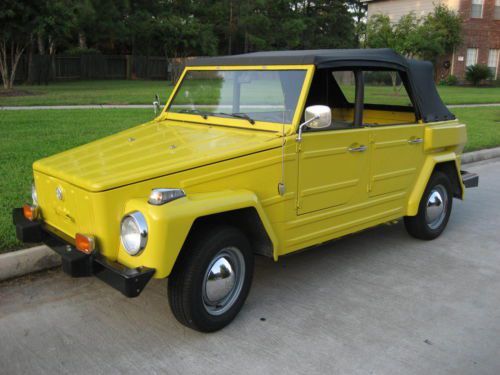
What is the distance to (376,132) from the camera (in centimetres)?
461

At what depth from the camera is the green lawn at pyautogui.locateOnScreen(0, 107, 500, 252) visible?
18.5 ft

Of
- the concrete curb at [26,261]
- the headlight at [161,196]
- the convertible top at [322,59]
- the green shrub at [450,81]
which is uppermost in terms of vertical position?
the green shrub at [450,81]

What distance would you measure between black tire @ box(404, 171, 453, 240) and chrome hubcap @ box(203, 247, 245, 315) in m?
2.47

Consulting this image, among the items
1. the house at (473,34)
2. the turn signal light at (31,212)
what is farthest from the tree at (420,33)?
the turn signal light at (31,212)

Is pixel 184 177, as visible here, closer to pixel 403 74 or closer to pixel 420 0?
pixel 403 74

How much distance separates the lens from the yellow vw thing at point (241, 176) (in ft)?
A: 10.6

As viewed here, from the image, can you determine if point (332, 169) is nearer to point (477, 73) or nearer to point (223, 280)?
point (223, 280)

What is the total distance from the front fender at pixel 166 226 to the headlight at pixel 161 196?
26mm

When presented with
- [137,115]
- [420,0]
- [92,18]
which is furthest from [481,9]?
Answer: [137,115]

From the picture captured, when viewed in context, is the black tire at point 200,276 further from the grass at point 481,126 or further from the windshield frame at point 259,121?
the grass at point 481,126

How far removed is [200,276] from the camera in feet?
11.0

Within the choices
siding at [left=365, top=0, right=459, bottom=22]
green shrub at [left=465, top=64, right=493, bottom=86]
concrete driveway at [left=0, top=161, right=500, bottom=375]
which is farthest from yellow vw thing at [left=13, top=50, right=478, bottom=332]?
siding at [left=365, top=0, right=459, bottom=22]

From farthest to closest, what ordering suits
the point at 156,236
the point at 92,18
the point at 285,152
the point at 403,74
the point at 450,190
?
the point at 92,18 < the point at 450,190 < the point at 403,74 < the point at 285,152 < the point at 156,236

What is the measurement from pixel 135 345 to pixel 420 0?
122ft
